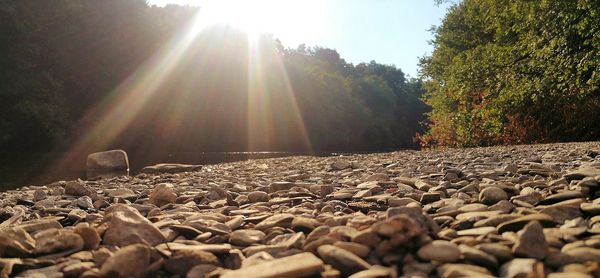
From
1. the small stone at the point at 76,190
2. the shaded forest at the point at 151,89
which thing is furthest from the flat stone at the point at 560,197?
the shaded forest at the point at 151,89

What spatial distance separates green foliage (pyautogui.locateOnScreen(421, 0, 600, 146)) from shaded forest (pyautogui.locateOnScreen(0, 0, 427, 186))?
16591 millimetres

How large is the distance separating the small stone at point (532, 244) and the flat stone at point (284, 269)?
0.67m

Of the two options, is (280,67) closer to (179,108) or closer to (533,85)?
(179,108)

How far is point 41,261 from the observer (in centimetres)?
173

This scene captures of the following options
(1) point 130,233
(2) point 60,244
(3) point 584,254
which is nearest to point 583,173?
(3) point 584,254

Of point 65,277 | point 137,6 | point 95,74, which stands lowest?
point 65,277

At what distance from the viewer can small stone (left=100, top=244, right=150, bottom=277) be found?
152 cm

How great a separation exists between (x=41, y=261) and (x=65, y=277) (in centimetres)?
24

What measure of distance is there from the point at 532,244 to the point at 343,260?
0.64 m

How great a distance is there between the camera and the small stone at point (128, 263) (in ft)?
4.99

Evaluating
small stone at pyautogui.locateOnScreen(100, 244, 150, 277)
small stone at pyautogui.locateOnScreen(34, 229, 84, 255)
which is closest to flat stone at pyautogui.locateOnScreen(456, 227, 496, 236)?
small stone at pyautogui.locateOnScreen(100, 244, 150, 277)

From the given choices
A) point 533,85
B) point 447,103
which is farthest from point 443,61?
point 533,85

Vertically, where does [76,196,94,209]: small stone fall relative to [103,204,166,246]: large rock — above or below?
below

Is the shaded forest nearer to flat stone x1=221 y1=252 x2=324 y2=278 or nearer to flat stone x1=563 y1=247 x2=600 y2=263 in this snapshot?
flat stone x1=221 y1=252 x2=324 y2=278
